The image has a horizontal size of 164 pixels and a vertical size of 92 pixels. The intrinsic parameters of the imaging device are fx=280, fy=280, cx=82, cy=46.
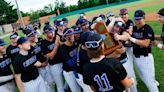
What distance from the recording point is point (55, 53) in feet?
22.0

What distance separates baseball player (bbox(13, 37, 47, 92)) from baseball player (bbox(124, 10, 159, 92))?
2.18m

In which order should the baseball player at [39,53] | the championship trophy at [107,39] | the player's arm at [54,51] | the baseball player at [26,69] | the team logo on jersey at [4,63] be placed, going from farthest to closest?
the baseball player at [39,53], the player's arm at [54,51], the team logo on jersey at [4,63], the baseball player at [26,69], the championship trophy at [107,39]

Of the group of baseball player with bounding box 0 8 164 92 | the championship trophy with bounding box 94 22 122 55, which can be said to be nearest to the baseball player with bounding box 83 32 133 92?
the group of baseball player with bounding box 0 8 164 92

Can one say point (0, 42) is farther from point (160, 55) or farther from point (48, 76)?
point (160, 55)

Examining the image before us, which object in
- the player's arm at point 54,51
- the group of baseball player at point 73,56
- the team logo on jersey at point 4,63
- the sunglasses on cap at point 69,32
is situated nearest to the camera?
the group of baseball player at point 73,56

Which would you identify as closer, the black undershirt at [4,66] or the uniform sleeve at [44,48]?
the black undershirt at [4,66]

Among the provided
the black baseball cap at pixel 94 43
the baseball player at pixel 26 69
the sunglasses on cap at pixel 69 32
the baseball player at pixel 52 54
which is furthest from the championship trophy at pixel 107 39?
the baseball player at pixel 52 54

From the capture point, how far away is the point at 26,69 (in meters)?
5.87

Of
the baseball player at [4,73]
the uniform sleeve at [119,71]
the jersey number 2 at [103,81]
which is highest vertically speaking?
the uniform sleeve at [119,71]

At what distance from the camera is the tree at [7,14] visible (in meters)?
69.1

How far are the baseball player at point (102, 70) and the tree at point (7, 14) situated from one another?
218 ft

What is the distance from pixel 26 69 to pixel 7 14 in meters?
67.6

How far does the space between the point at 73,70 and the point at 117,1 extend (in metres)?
52.7

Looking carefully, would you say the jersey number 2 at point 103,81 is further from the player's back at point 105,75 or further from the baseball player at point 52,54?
the baseball player at point 52,54
